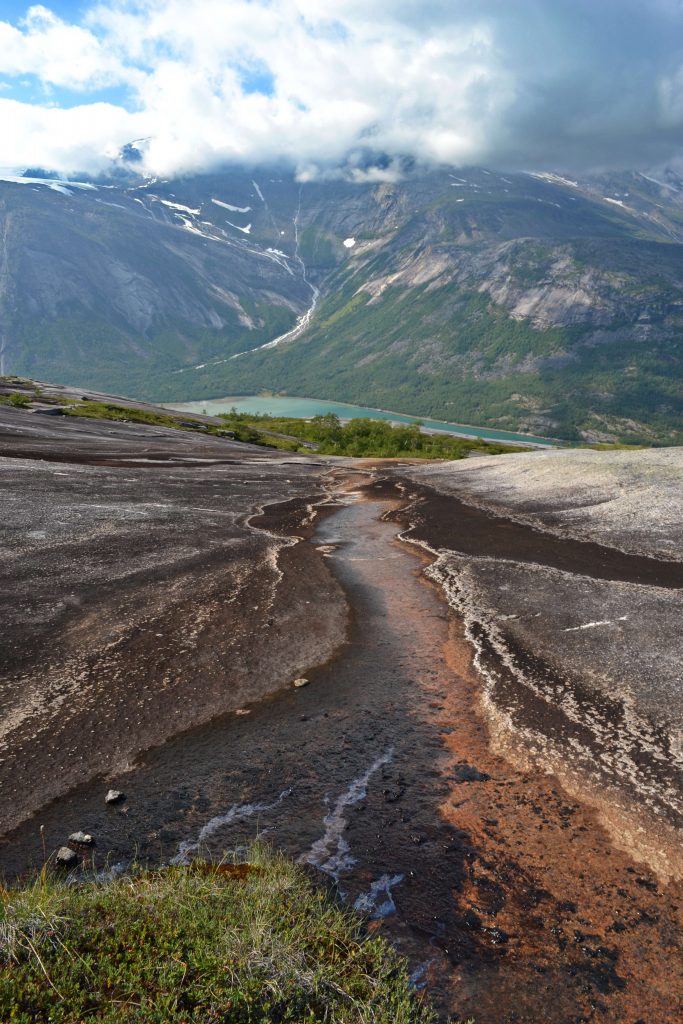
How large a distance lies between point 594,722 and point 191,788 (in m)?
8.48

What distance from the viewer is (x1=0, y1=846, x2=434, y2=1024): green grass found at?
17.4ft

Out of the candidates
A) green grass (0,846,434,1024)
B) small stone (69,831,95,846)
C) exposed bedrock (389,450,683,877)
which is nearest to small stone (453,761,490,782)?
exposed bedrock (389,450,683,877)

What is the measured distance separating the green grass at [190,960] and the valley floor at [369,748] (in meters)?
1.06

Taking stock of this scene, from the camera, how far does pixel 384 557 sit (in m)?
24.0

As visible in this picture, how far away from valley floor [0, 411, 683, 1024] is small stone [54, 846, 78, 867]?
461 mm

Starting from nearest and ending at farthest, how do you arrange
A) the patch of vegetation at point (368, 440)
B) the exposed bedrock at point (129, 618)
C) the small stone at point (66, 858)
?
the small stone at point (66, 858), the exposed bedrock at point (129, 618), the patch of vegetation at point (368, 440)

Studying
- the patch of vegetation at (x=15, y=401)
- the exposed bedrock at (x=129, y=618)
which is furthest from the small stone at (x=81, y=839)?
the patch of vegetation at (x=15, y=401)

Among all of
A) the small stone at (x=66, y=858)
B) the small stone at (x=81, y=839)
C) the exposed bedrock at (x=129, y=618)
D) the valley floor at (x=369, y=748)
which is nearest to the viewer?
the valley floor at (x=369, y=748)

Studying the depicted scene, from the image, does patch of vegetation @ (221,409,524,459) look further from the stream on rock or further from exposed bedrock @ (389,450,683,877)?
the stream on rock

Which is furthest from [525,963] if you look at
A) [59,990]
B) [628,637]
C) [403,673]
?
[628,637]

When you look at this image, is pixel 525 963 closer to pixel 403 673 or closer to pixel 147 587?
pixel 403 673

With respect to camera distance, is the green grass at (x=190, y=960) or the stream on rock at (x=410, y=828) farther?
the stream on rock at (x=410, y=828)

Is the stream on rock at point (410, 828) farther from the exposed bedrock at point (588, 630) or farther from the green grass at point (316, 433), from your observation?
the green grass at point (316, 433)

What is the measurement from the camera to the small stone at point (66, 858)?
8.02 metres
